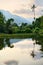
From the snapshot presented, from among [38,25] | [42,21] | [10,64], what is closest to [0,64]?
[10,64]

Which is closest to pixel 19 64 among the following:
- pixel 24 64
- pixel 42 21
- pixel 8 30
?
pixel 24 64

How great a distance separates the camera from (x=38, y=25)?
168ft

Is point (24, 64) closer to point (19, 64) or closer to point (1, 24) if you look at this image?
point (19, 64)

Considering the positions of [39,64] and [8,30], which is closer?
[39,64]

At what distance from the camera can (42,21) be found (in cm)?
5419

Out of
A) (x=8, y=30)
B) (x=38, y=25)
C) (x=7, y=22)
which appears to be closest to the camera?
(x=8, y=30)

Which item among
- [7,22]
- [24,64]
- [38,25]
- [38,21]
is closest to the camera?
[24,64]

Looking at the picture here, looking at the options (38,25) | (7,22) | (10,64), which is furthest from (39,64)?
(38,25)

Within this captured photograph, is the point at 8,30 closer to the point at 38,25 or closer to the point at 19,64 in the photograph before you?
the point at 38,25

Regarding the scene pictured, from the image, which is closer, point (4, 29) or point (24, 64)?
point (24, 64)

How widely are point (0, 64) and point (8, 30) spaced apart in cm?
3326

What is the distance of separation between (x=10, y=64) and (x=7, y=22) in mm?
37228

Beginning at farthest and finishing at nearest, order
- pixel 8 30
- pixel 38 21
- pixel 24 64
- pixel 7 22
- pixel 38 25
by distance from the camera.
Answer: pixel 38 21, pixel 38 25, pixel 7 22, pixel 8 30, pixel 24 64

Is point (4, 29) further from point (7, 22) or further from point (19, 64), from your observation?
point (19, 64)
